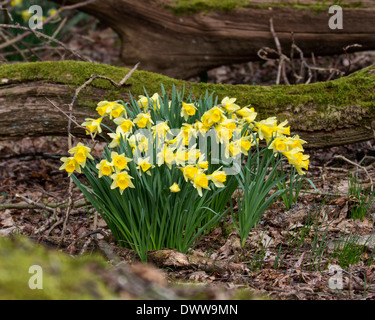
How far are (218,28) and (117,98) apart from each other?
172 centimetres

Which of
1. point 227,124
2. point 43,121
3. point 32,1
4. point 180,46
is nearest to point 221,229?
point 227,124

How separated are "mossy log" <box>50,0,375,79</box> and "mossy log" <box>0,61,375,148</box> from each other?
122 cm

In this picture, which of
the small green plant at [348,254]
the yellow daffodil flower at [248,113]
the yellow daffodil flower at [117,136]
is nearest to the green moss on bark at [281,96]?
the yellow daffodil flower at [248,113]

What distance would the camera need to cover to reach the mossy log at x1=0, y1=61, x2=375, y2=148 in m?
3.32

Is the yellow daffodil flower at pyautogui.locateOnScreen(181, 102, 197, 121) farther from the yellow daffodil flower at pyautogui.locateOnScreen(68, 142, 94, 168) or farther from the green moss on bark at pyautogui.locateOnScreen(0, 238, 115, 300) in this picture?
the green moss on bark at pyautogui.locateOnScreen(0, 238, 115, 300)

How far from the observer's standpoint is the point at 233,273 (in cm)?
205

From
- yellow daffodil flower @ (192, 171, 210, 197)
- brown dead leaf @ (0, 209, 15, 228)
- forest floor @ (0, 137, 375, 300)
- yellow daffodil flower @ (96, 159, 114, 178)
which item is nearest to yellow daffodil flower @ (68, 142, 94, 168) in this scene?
yellow daffodil flower @ (96, 159, 114, 178)

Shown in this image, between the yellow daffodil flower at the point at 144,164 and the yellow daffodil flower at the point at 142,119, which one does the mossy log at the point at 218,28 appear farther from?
the yellow daffodil flower at the point at 144,164

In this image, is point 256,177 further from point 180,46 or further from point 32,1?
point 32,1

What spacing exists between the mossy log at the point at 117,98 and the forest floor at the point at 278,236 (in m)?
0.35

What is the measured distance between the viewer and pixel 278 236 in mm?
2463

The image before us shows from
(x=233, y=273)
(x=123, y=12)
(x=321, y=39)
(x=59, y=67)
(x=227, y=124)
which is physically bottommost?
(x=233, y=273)
